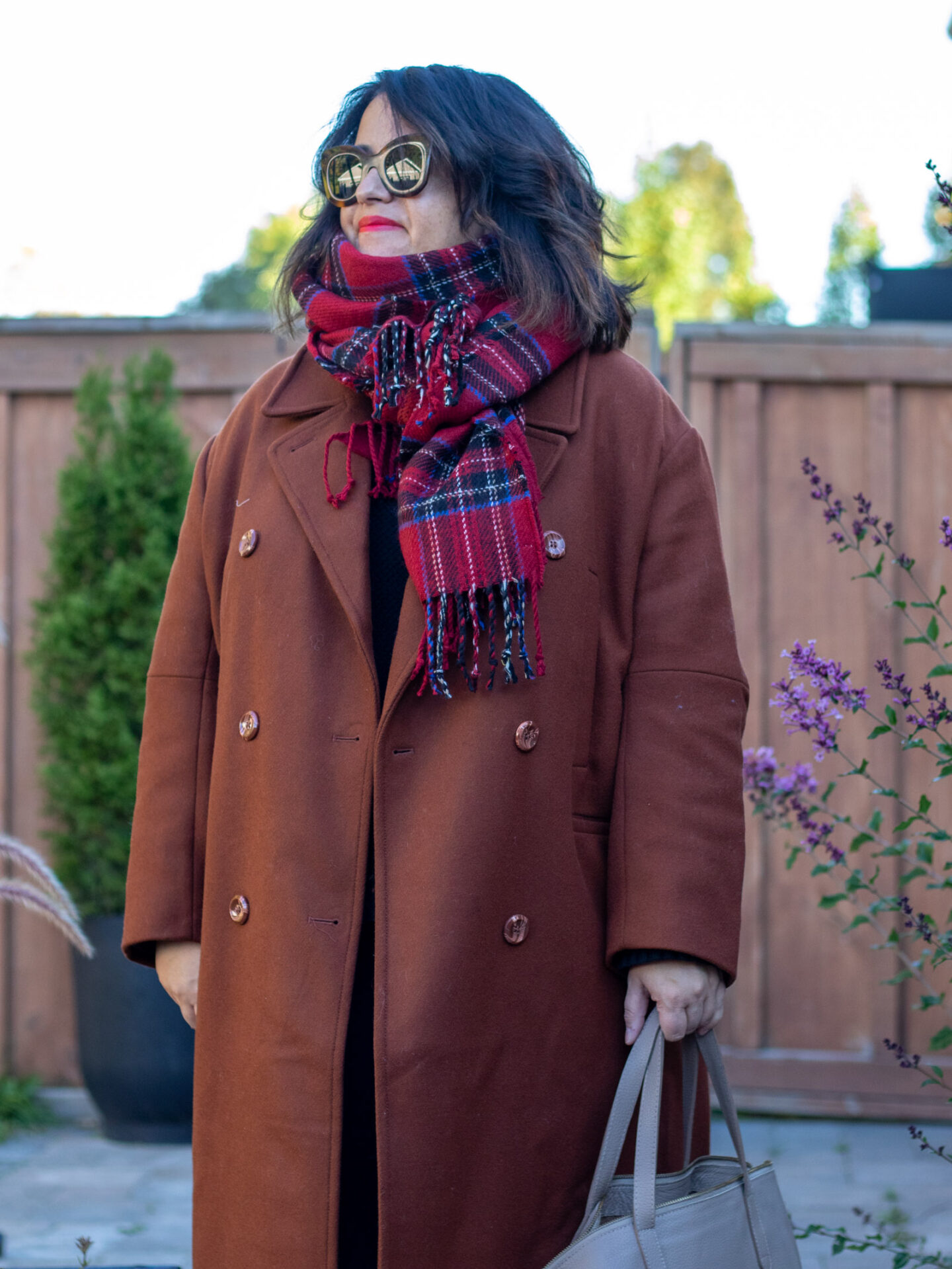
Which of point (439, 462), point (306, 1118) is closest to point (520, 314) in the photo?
point (439, 462)

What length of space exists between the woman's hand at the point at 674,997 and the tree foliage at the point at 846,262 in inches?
762

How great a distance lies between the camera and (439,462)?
5.93ft

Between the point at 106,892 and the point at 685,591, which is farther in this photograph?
the point at 106,892

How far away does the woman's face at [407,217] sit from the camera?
76.3 inches

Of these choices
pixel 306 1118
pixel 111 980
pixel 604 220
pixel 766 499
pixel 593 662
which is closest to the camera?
pixel 306 1118

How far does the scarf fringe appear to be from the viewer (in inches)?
67.4

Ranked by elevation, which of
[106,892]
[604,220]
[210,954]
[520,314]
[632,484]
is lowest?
[106,892]

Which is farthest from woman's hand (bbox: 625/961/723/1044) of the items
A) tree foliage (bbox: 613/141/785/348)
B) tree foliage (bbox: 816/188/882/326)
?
tree foliage (bbox: 816/188/882/326)

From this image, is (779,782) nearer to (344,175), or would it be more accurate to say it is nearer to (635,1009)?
(635,1009)

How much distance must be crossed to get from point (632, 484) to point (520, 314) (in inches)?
12.0

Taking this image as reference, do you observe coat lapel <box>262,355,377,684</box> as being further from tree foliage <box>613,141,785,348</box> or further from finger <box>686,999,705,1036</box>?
tree foliage <box>613,141,785,348</box>

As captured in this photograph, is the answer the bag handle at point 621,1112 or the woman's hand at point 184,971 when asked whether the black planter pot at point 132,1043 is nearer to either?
the woman's hand at point 184,971

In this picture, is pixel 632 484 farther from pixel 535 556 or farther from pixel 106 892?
pixel 106 892

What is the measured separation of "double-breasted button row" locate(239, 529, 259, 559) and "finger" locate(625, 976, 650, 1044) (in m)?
0.84
